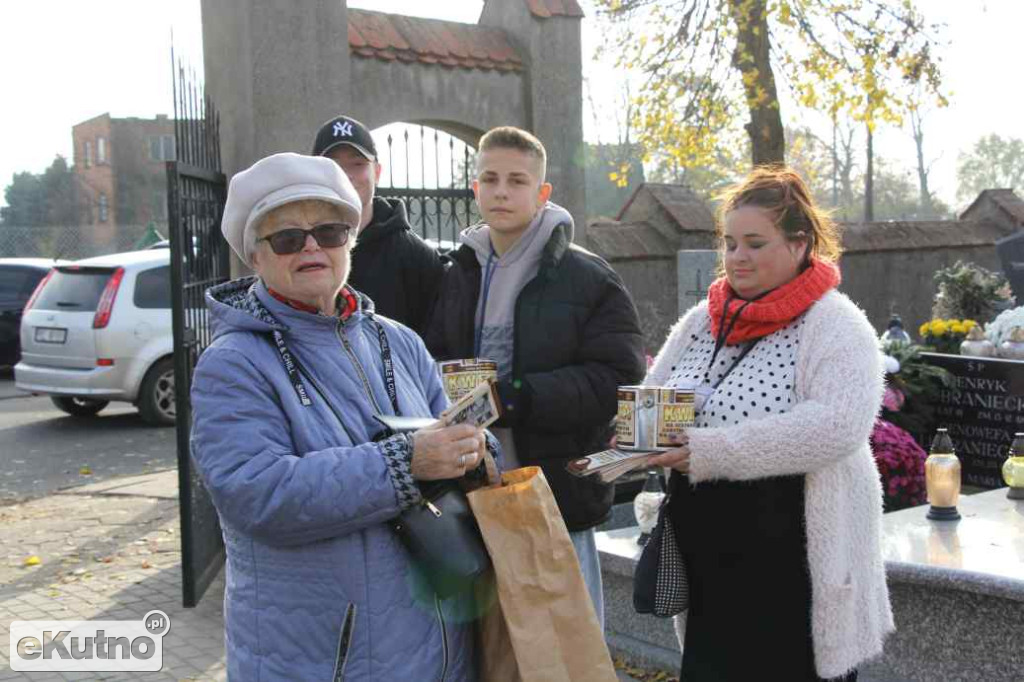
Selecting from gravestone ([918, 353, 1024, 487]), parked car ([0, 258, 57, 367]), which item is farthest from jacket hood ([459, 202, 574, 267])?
parked car ([0, 258, 57, 367])

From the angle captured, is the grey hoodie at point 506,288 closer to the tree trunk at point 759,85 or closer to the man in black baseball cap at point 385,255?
the man in black baseball cap at point 385,255

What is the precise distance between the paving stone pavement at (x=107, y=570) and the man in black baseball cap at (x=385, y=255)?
1882 millimetres

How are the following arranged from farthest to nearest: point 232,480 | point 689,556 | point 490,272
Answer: point 490,272 → point 689,556 → point 232,480

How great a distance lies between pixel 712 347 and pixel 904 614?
1.67m

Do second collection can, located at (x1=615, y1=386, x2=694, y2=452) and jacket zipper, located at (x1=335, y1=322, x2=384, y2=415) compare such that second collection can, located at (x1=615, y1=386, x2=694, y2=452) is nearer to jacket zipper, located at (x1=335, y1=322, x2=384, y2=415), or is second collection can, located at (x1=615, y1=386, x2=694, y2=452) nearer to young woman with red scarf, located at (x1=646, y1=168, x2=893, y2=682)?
young woman with red scarf, located at (x1=646, y1=168, x2=893, y2=682)

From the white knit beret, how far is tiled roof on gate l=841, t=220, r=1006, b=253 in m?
10.5

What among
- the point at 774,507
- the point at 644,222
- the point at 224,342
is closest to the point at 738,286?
the point at 774,507

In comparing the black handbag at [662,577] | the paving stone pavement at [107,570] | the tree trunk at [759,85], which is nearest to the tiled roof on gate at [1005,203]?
the tree trunk at [759,85]

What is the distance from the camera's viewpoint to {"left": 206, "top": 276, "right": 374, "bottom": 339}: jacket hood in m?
2.20

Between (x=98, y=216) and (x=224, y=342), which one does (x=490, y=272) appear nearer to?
(x=224, y=342)

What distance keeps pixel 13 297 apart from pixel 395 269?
14359 mm

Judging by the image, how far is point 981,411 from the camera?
267 inches

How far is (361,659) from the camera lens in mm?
2125

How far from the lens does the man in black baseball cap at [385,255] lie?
3.92 m
